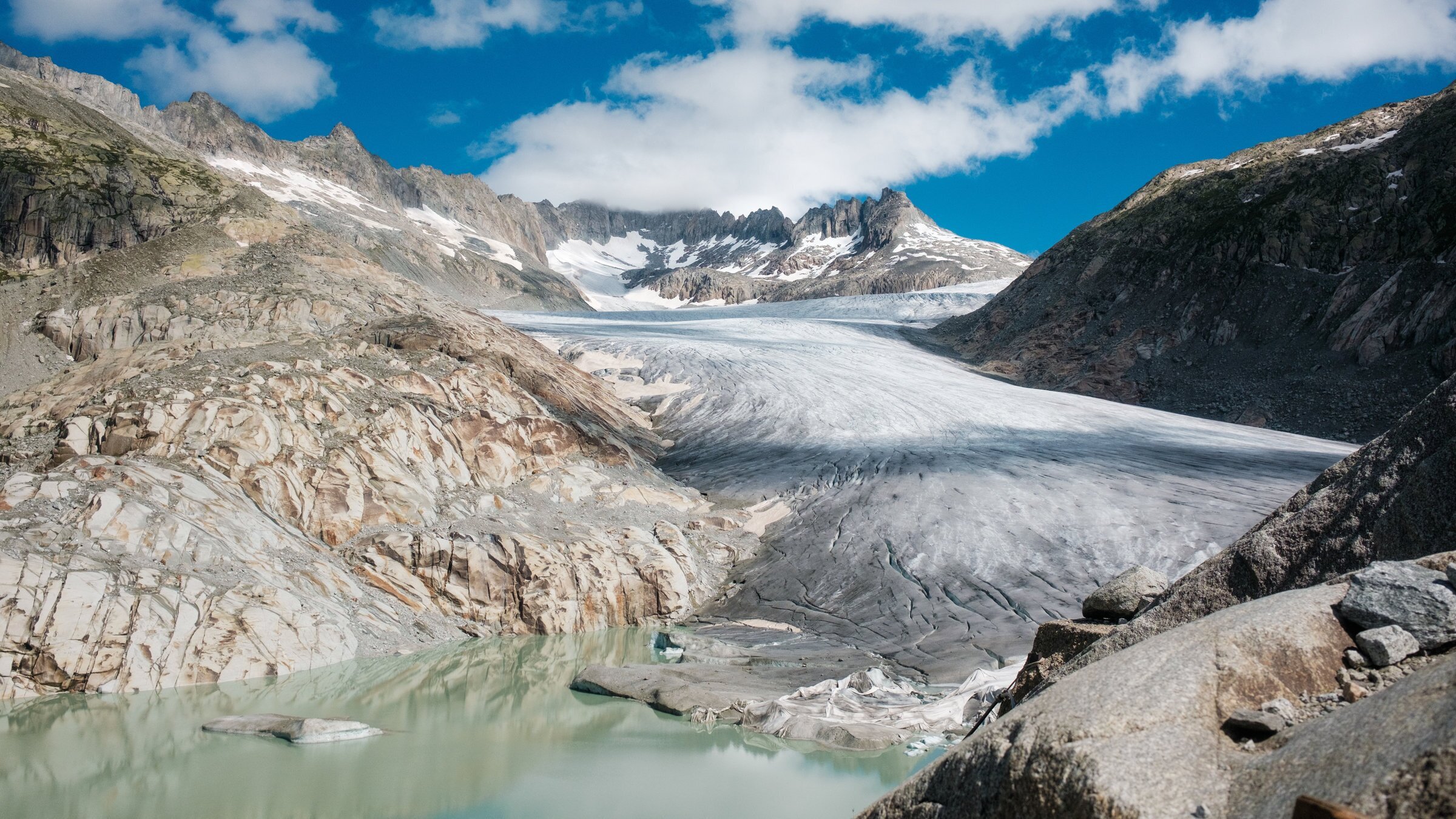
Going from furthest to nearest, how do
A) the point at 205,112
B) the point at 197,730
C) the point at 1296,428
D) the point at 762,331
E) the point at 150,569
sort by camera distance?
1. the point at 205,112
2. the point at 762,331
3. the point at 1296,428
4. the point at 150,569
5. the point at 197,730

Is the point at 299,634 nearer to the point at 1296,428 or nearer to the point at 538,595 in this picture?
the point at 538,595

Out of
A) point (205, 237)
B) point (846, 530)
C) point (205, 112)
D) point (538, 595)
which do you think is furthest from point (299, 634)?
point (205, 112)

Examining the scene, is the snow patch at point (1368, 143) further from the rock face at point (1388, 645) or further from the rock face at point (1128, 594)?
the rock face at point (1388, 645)

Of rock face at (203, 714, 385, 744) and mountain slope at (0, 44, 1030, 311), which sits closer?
rock face at (203, 714, 385, 744)

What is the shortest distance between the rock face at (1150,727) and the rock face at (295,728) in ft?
25.0

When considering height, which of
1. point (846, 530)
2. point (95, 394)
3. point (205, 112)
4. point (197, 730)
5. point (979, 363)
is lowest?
point (197, 730)

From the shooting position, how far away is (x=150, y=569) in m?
11.0

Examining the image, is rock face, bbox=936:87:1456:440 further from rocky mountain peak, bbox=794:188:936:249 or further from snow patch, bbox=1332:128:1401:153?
rocky mountain peak, bbox=794:188:936:249

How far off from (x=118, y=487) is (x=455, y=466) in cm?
593

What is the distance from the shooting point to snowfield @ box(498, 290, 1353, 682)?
1554cm

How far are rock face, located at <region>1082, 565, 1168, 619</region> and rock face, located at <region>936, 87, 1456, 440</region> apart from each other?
27232 millimetres

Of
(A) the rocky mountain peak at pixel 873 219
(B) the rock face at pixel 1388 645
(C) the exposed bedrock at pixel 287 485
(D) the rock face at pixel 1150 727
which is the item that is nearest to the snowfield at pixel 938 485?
(C) the exposed bedrock at pixel 287 485

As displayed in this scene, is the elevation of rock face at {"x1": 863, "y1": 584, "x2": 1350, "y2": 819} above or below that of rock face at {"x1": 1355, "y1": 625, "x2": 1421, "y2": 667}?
below

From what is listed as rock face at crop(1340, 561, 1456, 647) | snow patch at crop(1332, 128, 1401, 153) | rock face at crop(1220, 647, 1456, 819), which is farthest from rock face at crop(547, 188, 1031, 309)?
rock face at crop(1220, 647, 1456, 819)
